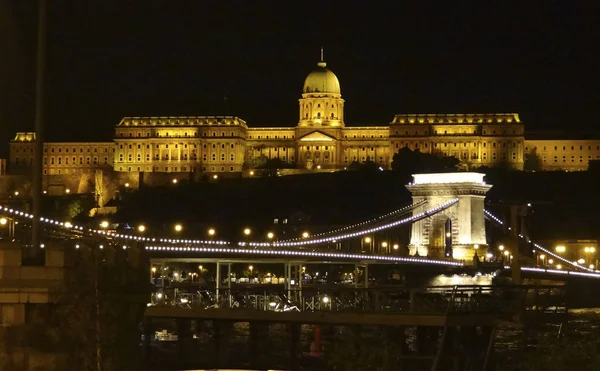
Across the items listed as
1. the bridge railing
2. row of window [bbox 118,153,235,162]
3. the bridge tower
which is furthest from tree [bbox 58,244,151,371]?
row of window [bbox 118,153,235,162]

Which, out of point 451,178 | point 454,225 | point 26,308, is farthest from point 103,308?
point 451,178

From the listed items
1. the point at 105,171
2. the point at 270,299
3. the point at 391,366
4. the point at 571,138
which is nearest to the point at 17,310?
the point at 391,366

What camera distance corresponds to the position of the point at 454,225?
315ft

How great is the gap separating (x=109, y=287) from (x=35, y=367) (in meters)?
1.54

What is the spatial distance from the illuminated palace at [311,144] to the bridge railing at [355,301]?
136533 mm

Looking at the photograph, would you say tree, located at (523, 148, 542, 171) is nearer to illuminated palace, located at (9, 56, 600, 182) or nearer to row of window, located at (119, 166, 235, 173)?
illuminated palace, located at (9, 56, 600, 182)

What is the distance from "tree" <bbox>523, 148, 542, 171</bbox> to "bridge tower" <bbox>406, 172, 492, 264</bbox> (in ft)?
316

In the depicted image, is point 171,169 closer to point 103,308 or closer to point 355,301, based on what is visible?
point 355,301

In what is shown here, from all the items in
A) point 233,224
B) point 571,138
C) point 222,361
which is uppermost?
point 571,138

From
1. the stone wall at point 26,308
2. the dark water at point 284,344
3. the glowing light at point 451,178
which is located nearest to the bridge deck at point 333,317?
the dark water at point 284,344

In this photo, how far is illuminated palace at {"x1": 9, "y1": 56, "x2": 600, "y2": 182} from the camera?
19150cm

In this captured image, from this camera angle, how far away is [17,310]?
18703mm

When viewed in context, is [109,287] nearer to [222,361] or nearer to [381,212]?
[222,361]

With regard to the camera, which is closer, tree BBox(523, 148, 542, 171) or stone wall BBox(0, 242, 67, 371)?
stone wall BBox(0, 242, 67, 371)
